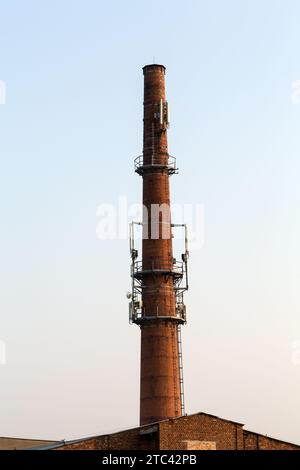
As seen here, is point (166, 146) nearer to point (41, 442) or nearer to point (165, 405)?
point (165, 405)

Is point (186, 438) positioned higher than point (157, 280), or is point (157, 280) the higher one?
point (157, 280)

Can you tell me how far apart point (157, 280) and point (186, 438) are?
1032cm

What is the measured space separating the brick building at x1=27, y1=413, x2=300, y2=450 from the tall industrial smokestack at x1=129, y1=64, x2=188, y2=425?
231 inches

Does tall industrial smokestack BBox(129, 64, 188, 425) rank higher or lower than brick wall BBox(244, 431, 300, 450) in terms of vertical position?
higher

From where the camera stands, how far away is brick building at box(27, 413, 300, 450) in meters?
36.9

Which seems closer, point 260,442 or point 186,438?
point 186,438

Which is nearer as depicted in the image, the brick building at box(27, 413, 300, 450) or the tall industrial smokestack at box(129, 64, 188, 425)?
the brick building at box(27, 413, 300, 450)

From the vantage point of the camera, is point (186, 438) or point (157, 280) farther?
point (157, 280)

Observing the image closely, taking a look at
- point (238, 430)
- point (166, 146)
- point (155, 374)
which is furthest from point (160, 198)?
point (238, 430)

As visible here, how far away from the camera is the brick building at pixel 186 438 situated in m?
36.9

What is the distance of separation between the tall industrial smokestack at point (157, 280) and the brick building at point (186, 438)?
19.2 feet

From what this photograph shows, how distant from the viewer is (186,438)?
38406 mm
